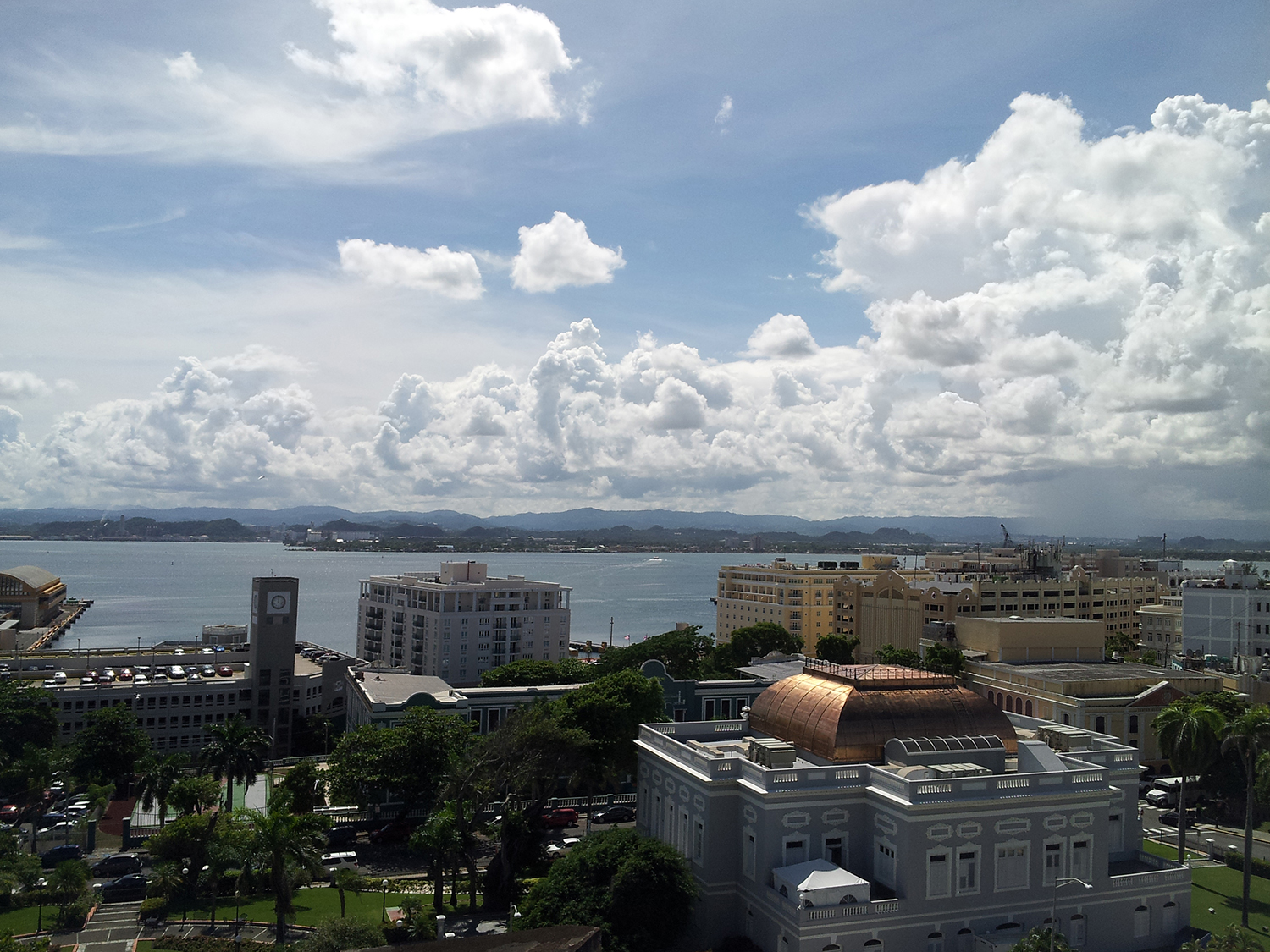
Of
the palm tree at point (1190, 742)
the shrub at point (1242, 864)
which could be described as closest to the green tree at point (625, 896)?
the palm tree at point (1190, 742)

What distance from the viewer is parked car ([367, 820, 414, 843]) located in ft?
168

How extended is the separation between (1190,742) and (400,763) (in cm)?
4160

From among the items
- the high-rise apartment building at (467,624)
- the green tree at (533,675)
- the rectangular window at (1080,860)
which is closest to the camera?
the rectangular window at (1080,860)

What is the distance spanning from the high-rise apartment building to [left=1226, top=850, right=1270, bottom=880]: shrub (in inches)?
2965

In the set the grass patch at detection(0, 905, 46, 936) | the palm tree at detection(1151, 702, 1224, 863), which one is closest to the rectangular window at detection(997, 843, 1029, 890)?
the palm tree at detection(1151, 702, 1224, 863)

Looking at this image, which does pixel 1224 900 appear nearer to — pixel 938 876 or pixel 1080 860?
pixel 1080 860

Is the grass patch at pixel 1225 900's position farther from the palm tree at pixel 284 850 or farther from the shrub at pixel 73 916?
the shrub at pixel 73 916

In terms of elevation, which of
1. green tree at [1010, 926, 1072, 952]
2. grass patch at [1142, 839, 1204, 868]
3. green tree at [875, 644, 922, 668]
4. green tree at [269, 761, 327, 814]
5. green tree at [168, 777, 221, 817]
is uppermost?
green tree at [875, 644, 922, 668]

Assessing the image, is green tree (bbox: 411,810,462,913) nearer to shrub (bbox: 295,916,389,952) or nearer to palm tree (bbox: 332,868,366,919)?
palm tree (bbox: 332,868,366,919)

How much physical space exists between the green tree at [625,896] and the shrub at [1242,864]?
30.8m

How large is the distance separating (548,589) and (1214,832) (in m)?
75.8

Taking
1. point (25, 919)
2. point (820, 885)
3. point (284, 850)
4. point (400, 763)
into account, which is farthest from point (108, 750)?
point (820, 885)

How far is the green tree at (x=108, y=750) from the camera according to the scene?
5953 centimetres

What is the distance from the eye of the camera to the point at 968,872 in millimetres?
34938
